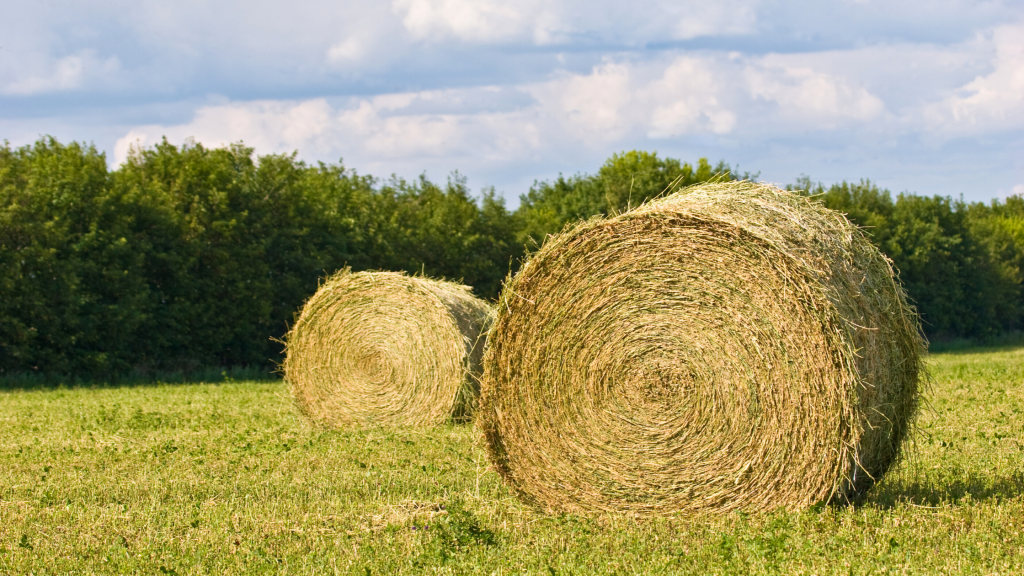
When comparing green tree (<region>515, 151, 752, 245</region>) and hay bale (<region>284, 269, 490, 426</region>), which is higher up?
green tree (<region>515, 151, 752, 245</region>)

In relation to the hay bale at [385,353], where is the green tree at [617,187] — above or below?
above

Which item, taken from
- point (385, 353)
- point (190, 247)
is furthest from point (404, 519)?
point (190, 247)

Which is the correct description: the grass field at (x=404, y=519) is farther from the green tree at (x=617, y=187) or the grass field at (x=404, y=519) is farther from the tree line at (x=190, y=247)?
the green tree at (x=617, y=187)

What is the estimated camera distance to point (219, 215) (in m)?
22.8

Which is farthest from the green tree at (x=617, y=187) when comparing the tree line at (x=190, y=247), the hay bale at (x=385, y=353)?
the hay bale at (x=385, y=353)

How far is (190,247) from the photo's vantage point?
22000 millimetres

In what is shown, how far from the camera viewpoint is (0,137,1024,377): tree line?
1939cm

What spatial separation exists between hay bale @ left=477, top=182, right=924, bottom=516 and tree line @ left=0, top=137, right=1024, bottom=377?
289 inches

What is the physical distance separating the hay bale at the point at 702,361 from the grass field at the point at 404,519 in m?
0.33

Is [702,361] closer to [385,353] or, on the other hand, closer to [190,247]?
[385,353]

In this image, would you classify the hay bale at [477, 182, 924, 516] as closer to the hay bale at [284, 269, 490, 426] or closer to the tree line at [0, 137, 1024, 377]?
the hay bale at [284, 269, 490, 426]

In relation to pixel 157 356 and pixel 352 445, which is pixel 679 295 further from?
pixel 157 356

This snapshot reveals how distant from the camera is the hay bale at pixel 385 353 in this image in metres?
12.8

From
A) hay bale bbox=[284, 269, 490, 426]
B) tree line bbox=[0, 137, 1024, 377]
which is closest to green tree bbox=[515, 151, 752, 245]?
tree line bbox=[0, 137, 1024, 377]
